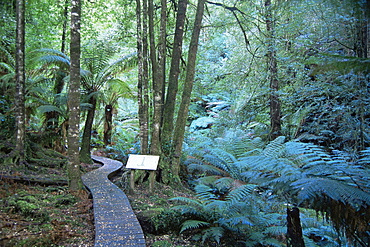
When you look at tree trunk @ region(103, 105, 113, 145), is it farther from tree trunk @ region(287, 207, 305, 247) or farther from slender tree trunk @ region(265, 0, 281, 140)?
tree trunk @ region(287, 207, 305, 247)

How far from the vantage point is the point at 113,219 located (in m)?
3.78

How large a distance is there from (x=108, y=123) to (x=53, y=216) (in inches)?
308

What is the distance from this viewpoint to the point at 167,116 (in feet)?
22.6

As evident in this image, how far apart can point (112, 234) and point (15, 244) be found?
1028mm

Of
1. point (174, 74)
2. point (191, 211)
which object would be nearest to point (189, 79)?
point (174, 74)

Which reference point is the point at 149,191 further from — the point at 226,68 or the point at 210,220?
the point at 226,68

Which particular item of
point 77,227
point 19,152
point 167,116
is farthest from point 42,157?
point 77,227

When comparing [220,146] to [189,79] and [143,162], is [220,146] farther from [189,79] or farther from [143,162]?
[189,79]

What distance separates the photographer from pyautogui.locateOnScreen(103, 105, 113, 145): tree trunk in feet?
36.3

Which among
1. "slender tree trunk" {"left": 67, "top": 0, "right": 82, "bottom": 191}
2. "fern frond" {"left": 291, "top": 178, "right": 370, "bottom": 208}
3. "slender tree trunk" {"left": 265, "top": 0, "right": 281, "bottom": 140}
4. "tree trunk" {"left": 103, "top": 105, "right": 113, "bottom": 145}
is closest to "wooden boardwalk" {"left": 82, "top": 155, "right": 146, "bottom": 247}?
"slender tree trunk" {"left": 67, "top": 0, "right": 82, "bottom": 191}

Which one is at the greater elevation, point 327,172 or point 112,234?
point 327,172

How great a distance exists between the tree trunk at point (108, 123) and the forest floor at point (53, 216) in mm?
6096

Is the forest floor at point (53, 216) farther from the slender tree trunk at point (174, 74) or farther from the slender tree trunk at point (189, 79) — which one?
the slender tree trunk at point (174, 74)

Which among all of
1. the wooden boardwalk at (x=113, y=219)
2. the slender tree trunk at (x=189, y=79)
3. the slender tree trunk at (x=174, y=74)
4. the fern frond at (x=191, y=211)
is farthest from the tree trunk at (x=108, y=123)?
the fern frond at (x=191, y=211)
